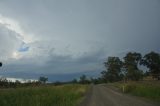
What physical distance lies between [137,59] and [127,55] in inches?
263

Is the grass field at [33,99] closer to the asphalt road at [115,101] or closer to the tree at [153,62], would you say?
the asphalt road at [115,101]

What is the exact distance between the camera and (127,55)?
527 ft

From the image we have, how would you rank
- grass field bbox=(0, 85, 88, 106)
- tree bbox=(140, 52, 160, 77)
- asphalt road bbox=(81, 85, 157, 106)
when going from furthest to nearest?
tree bbox=(140, 52, 160, 77)
asphalt road bbox=(81, 85, 157, 106)
grass field bbox=(0, 85, 88, 106)

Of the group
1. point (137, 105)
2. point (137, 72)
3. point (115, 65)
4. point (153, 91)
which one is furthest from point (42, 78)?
point (137, 105)

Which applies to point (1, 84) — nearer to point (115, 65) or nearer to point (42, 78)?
point (42, 78)

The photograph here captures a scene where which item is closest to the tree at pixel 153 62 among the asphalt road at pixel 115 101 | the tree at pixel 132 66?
the tree at pixel 132 66

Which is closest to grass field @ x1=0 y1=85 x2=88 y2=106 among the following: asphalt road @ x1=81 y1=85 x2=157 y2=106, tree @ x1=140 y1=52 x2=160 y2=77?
asphalt road @ x1=81 y1=85 x2=157 y2=106

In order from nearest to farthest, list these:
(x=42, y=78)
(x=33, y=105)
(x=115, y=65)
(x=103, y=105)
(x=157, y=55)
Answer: (x=33, y=105) < (x=103, y=105) < (x=157, y=55) < (x=42, y=78) < (x=115, y=65)

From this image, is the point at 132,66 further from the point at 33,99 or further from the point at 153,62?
the point at 33,99

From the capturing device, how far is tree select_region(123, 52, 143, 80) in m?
141

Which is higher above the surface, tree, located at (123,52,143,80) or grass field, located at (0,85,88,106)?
tree, located at (123,52,143,80)

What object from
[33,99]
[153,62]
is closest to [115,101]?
[33,99]

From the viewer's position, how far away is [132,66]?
152m

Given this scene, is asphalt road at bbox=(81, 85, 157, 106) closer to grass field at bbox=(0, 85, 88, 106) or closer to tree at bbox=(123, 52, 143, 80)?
grass field at bbox=(0, 85, 88, 106)
